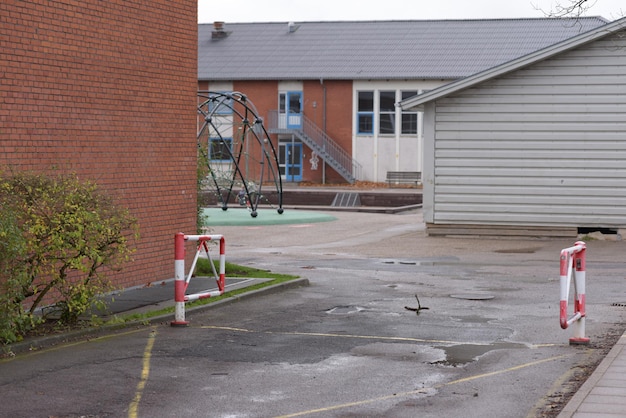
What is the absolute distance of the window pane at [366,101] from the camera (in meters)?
58.1

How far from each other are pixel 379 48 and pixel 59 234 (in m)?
49.9

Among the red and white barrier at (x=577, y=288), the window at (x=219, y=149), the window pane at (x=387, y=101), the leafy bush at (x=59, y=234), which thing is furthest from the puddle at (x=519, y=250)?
the window pane at (x=387, y=101)

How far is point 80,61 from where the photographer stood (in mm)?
13805

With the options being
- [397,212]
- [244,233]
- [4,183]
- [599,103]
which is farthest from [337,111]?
[4,183]

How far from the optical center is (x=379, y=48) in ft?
197

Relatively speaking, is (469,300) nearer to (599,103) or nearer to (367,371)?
(367,371)

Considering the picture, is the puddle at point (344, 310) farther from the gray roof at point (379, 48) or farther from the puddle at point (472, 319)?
the gray roof at point (379, 48)

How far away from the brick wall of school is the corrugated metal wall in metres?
11.4

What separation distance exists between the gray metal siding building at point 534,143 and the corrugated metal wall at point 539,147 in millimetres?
24

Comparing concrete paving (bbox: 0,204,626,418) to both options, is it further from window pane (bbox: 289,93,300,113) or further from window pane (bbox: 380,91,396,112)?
window pane (bbox: 289,93,300,113)

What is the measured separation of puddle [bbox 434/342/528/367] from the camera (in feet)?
34.2

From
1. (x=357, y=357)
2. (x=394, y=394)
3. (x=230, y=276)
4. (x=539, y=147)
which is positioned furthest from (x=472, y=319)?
(x=539, y=147)

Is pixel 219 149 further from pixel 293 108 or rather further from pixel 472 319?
pixel 472 319

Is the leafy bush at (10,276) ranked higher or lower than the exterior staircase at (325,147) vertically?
lower
